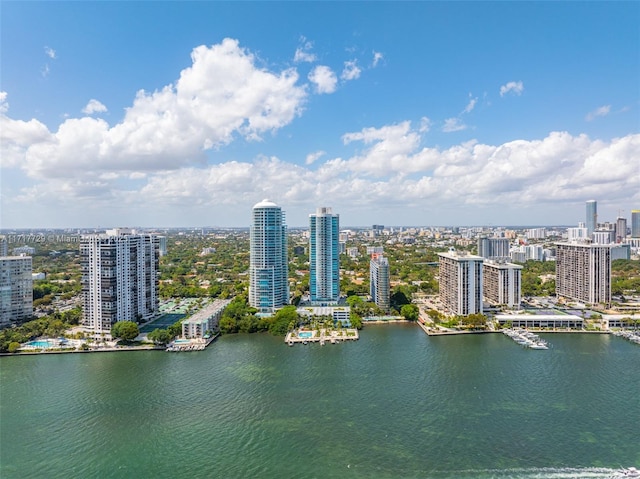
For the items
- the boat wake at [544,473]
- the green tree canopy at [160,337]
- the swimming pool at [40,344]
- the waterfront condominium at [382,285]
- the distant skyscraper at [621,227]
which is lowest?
the boat wake at [544,473]

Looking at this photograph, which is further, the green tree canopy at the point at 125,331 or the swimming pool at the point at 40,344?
the green tree canopy at the point at 125,331

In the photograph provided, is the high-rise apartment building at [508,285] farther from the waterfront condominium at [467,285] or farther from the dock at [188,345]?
the dock at [188,345]

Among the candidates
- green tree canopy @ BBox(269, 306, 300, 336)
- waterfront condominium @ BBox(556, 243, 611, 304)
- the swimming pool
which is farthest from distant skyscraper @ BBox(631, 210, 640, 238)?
the swimming pool

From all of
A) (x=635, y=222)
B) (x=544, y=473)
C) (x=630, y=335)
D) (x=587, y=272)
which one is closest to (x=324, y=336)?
(x=544, y=473)

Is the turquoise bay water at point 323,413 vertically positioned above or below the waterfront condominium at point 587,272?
below

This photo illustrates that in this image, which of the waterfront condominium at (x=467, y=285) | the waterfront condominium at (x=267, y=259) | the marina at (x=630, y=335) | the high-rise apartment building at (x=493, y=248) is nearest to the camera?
the marina at (x=630, y=335)

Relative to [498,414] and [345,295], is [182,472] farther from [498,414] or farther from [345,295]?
[345,295]

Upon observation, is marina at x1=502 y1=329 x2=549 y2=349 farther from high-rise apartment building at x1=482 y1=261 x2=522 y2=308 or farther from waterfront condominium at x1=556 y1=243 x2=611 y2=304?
waterfront condominium at x1=556 y1=243 x2=611 y2=304


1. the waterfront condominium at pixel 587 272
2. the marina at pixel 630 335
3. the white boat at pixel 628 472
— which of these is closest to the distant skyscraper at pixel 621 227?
the waterfront condominium at pixel 587 272
